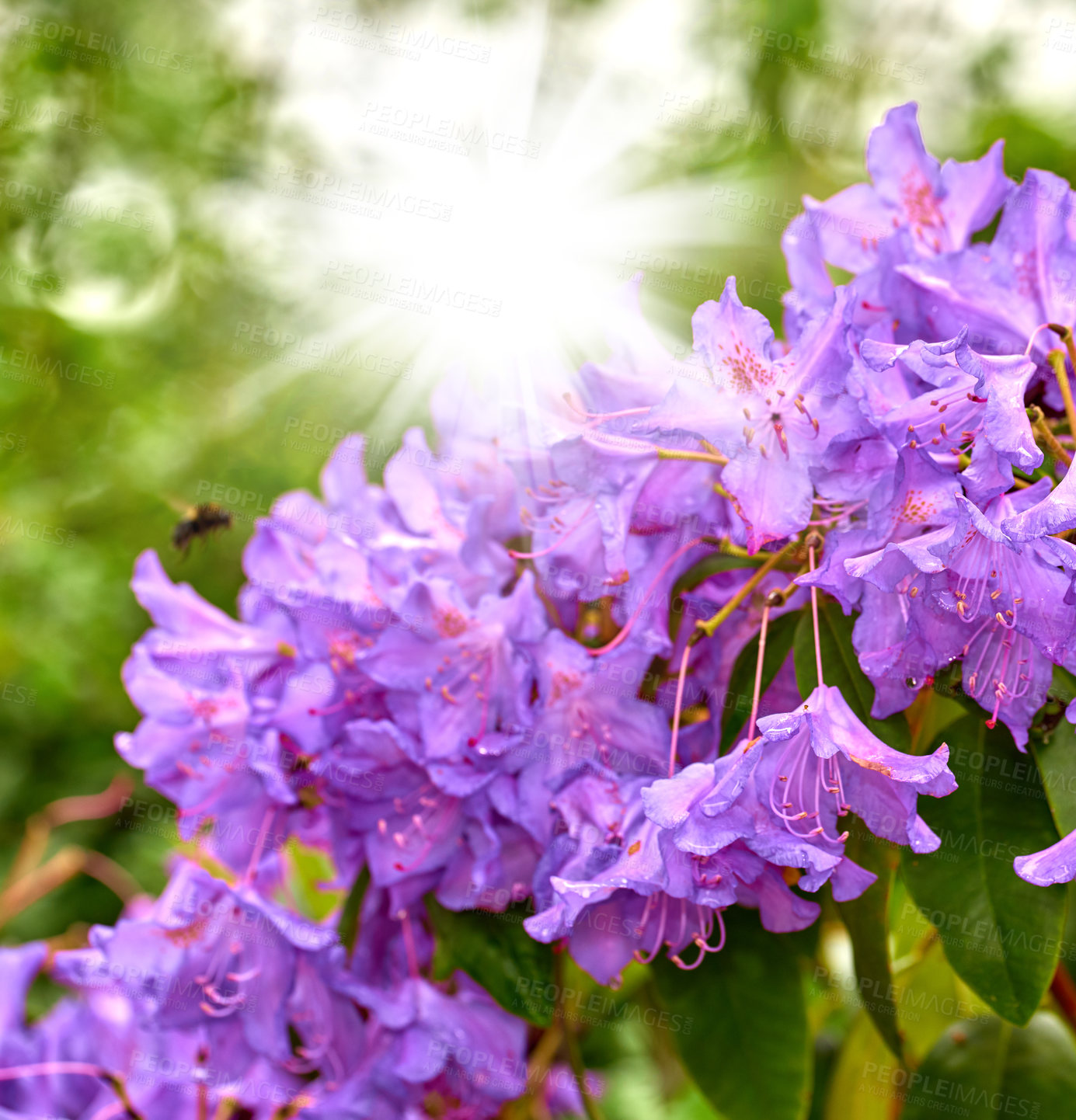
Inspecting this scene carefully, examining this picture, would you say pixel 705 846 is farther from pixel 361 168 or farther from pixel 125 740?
pixel 361 168

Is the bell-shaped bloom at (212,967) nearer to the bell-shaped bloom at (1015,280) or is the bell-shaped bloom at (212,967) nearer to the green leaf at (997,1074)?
the green leaf at (997,1074)

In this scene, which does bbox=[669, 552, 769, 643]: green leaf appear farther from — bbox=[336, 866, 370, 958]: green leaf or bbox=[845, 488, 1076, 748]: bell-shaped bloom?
bbox=[336, 866, 370, 958]: green leaf

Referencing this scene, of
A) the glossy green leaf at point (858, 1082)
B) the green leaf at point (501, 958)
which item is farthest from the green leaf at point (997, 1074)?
the green leaf at point (501, 958)

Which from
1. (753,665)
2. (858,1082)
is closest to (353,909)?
(753,665)

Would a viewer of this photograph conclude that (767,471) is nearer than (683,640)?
Yes

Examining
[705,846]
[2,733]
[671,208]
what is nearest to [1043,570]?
[705,846]

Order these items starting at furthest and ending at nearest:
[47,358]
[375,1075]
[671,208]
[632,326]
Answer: [47,358], [671,208], [375,1075], [632,326]

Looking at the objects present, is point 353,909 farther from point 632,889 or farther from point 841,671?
point 841,671
